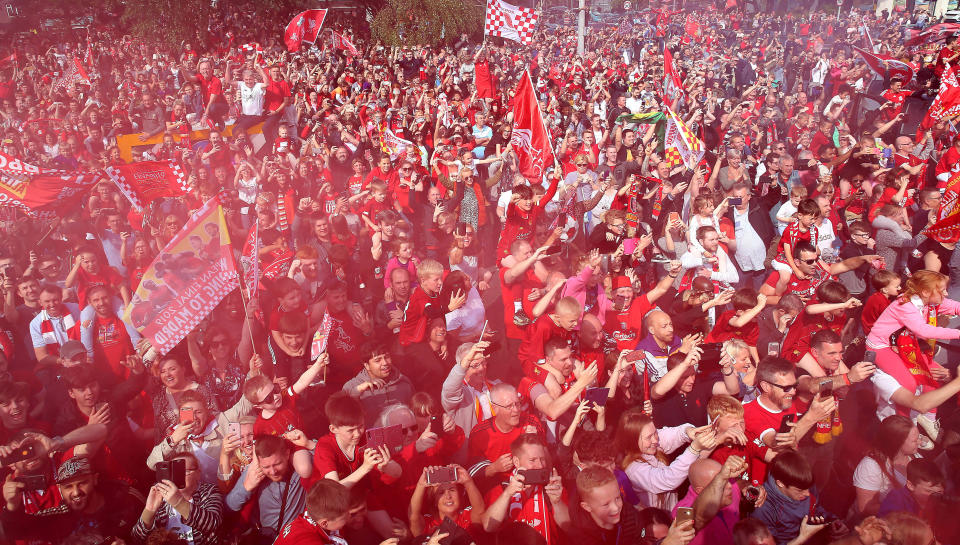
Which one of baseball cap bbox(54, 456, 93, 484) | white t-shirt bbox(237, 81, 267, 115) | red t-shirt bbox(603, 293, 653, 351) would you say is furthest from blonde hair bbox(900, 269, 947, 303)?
white t-shirt bbox(237, 81, 267, 115)

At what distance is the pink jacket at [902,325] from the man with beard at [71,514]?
5019 mm

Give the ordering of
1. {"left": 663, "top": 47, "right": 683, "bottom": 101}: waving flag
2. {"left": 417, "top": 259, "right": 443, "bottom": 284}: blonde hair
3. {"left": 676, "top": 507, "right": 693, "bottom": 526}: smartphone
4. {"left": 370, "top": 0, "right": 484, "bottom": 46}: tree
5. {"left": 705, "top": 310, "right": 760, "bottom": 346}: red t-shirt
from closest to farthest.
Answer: {"left": 676, "top": 507, "right": 693, "bottom": 526}: smartphone
{"left": 705, "top": 310, "right": 760, "bottom": 346}: red t-shirt
{"left": 417, "top": 259, "right": 443, "bottom": 284}: blonde hair
{"left": 663, "top": 47, "right": 683, "bottom": 101}: waving flag
{"left": 370, "top": 0, "right": 484, "bottom": 46}: tree

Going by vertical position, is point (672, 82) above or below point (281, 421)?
above

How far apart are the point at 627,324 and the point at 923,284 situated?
2.09 meters

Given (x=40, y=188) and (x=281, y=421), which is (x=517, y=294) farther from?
(x=40, y=188)

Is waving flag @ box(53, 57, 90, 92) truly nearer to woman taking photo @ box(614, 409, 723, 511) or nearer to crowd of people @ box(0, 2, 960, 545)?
crowd of people @ box(0, 2, 960, 545)

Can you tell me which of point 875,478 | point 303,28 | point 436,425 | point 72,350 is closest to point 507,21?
point 303,28

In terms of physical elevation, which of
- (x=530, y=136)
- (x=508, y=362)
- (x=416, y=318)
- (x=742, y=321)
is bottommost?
(x=508, y=362)

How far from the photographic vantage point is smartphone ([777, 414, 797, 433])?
3676mm

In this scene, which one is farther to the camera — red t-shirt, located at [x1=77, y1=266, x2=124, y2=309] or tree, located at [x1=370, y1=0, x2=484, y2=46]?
tree, located at [x1=370, y1=0, x2=484, y2=46]

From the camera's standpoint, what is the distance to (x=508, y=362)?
558 cm

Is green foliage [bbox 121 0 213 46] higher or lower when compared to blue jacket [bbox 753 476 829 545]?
lower

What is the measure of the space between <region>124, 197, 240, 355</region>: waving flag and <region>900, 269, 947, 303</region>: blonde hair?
191 inches

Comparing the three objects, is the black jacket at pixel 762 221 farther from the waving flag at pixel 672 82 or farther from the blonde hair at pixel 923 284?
the waving flag at pixel 672 82
